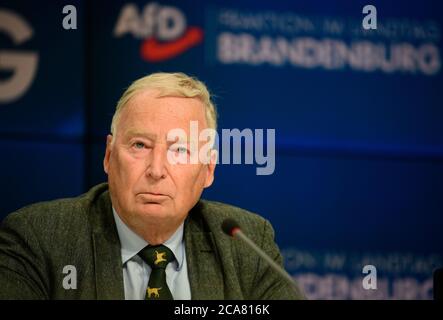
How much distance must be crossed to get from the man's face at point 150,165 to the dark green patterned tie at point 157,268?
91mm

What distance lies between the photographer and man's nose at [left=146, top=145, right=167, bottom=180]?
242cm

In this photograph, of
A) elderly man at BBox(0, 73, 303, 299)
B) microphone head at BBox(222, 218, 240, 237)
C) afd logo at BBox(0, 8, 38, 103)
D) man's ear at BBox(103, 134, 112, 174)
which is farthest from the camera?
afd logo at BBox(0, 8, 38, 103)

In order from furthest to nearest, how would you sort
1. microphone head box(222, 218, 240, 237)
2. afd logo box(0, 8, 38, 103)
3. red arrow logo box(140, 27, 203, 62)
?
1. red arrow logo box(140, 27, 203, 62)
2. afd logo box(0, 8, 38, 103)
3. microphone head box(222, 218, 240, 237)

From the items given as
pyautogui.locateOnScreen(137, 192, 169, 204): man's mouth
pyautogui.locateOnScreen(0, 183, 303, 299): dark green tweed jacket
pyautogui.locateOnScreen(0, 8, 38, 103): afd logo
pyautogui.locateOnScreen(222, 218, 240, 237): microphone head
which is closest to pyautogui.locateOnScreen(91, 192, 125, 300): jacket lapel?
pyautogui.locateOnScreen(0, 183, 303, 299): dark green tweed jacket

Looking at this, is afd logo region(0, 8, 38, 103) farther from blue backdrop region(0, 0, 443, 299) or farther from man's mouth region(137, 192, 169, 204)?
man's mouth region(137, 192, 169, 204)

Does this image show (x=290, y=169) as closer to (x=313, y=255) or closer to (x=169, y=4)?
(x=313, y=255)

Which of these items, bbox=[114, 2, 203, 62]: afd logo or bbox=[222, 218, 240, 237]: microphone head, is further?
bbox=[114, 2, 203, 62]: afd logo

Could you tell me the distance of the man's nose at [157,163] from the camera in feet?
7.95

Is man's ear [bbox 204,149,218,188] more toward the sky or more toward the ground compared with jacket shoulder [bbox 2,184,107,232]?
more toward the sky

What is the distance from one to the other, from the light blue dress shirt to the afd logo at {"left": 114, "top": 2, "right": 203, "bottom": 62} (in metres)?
0.69

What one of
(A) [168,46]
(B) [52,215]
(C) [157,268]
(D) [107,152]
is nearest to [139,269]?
(C) [157,268]
